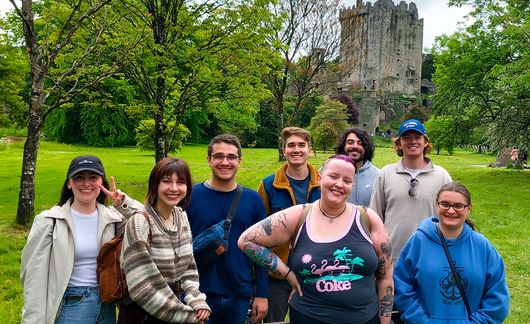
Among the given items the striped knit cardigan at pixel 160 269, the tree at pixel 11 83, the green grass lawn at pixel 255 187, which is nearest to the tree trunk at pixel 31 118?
the green grass lawn at pixel 255 187

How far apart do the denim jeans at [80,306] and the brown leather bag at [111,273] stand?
10 centimetres

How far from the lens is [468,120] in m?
19.0

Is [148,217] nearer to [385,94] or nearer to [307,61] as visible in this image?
[307,61]

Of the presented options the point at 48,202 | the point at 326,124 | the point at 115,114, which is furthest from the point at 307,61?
the point at 115,114

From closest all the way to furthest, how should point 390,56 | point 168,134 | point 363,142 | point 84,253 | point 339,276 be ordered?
point 339,276, point 84,253, point 363,142, point 168,134, point 390,56

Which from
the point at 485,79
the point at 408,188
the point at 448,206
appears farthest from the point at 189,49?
the point at 485,79

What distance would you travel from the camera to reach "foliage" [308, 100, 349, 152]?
32125 mm

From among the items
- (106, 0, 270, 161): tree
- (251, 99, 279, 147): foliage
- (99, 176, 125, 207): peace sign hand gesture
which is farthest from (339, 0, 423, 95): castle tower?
(99, 176, 125, 207): peace sign hand gesture

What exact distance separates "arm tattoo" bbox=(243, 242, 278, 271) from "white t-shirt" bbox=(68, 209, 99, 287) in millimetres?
1020

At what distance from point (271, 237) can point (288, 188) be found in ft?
3.54

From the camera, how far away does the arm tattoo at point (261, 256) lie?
8.84 feet

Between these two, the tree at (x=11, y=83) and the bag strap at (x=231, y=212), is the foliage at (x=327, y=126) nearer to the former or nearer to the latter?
the tree at (x=11, y=83)

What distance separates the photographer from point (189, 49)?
10227 mm

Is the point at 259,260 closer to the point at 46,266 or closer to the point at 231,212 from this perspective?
the point at 231,212
